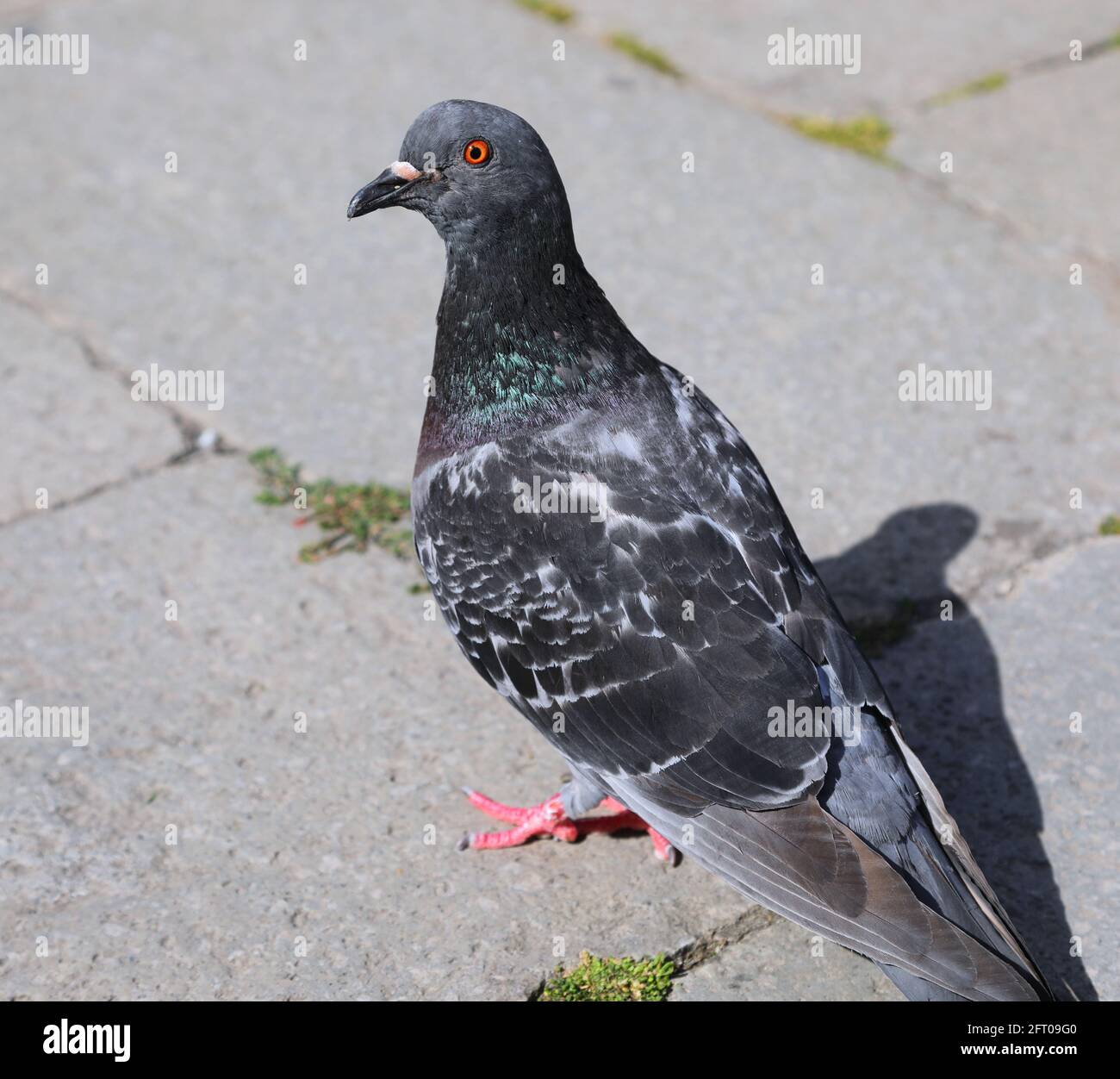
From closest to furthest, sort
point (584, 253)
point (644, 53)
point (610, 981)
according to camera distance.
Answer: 1. point (610, 981)
2. point (584, 253)
3. point (644, 53)

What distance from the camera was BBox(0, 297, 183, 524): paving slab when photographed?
5637mm

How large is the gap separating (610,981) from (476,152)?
7.53 feet

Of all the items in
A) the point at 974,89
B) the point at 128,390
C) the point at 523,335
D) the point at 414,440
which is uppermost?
the point at 974,89

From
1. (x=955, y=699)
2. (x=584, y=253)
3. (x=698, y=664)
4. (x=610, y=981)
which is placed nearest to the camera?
(x=698, y=664)

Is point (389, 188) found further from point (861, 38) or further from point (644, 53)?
point (861, 38)

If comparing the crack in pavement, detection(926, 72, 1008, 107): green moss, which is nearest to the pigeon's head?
the crack in pavement

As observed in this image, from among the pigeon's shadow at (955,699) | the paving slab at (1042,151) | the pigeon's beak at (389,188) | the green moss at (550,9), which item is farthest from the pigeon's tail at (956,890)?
the green moss at (550,9)

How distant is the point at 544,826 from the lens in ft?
14.0

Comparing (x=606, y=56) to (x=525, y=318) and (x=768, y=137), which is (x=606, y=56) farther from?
(x=525, y=318)

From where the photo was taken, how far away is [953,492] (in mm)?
5691

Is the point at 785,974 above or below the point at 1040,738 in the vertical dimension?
below

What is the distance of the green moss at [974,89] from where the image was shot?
26.2 feet

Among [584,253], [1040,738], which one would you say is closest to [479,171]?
[1040,738]
